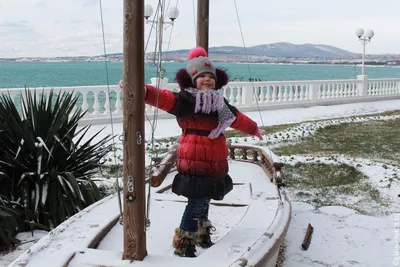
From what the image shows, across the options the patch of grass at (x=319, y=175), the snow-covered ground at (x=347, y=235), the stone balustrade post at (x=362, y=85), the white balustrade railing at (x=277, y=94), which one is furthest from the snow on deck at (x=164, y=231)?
the stone balustrade post at (x=362, y=85)

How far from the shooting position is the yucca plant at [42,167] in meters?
4.82

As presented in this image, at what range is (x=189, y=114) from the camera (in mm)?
3303

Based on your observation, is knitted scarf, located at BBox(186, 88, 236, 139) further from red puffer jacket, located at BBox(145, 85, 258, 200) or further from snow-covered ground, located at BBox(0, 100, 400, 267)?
Result: snow-covered ground, located at BBox(0, 100, 400, 267)

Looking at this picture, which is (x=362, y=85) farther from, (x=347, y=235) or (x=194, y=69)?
(x=194, y=69)

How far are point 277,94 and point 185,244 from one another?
48.8 ft

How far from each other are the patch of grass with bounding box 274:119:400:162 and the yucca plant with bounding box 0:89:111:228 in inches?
189

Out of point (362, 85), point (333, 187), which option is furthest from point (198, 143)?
point (362, 85)

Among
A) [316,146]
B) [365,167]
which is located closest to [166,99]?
[365,167]

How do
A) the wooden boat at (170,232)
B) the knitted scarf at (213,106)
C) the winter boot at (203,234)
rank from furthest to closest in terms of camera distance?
the winter boot at (203,234) → the knitted scarf at (213,106) → the wooden boat at (170,232)

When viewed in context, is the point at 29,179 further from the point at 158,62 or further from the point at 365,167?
the point at 365,167

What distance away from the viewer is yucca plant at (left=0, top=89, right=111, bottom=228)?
15.8ft

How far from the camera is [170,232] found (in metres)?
3.79

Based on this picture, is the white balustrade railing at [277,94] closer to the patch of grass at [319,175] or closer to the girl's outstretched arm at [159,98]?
the patch of grass at [319,175]

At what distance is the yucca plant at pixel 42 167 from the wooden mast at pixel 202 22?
1880 mm
